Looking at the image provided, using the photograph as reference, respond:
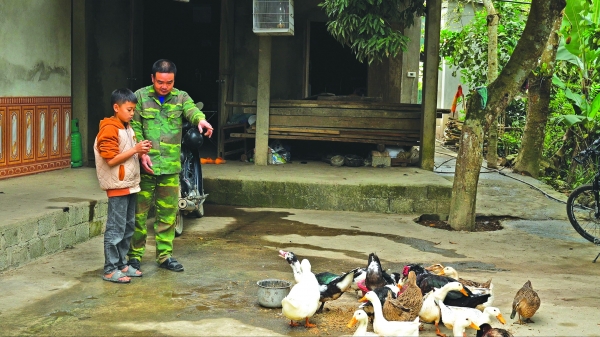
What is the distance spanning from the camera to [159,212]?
21.9 ft

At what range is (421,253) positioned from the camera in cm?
782

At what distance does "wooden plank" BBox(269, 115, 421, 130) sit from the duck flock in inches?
244

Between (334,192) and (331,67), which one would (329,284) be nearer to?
(334,192)

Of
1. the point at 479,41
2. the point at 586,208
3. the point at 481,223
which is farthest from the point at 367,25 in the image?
the point at 479,41

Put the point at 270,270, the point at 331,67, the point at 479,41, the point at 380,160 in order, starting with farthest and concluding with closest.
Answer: the point at 479,41 < the point at 331,67 < the point at 380,160 < the point at 270,270

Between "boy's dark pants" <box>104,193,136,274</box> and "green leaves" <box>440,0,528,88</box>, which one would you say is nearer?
"boy's dark pants" <box>104,193,136,274</box>

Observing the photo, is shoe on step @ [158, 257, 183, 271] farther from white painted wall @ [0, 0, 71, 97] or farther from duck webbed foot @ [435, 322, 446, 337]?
white painted wall @ [0, 0, 71, 97]

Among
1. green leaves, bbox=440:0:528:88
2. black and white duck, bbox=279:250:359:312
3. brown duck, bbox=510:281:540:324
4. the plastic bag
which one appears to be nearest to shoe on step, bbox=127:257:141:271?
black and white duck, bbox=279:250:359:312

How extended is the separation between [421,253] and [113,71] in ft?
25.4

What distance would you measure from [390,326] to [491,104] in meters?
4.87

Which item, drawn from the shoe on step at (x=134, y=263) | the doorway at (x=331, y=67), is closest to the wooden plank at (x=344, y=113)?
the doorway at (x=331, y=67)

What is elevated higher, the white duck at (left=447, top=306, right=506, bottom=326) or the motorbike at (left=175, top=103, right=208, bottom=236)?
the motorbike at (left=175, top=103, right=208, bottom=236)

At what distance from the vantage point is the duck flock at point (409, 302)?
4.75 meters

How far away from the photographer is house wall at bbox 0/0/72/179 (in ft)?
29.2
